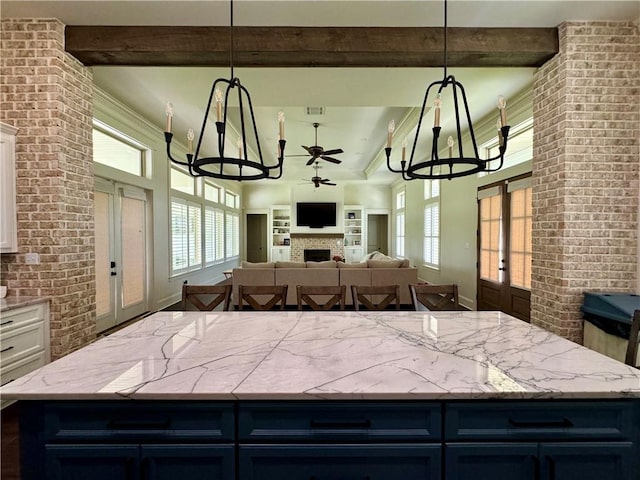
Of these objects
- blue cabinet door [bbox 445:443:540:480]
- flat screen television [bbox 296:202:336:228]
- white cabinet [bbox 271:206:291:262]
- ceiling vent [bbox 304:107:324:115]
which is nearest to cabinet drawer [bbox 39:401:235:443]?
blue cabinet door [bbox 445:443:540:480]

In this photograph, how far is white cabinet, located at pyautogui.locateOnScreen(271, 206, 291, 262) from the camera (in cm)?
1082

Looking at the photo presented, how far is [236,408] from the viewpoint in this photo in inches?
42.5

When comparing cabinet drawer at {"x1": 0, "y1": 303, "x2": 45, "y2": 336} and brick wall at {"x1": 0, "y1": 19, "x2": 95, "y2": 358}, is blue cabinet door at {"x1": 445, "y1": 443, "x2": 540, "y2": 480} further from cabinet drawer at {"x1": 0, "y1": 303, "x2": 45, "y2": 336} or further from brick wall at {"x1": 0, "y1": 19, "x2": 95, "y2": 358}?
brick wall at {"x1": 0, "y1": 19, "x2": 95, "y2": 358}

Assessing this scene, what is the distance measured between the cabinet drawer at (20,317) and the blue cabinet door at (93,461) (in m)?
1.84

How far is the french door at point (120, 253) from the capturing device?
4109 mm

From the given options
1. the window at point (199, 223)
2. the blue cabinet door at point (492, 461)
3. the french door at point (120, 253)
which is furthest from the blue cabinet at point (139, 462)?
the window at point (199, 223)

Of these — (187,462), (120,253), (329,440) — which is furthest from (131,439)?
(120,253)

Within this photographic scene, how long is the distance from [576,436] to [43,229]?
150 inches

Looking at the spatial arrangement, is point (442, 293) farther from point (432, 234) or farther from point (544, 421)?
point (432, 234)

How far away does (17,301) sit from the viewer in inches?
99.7

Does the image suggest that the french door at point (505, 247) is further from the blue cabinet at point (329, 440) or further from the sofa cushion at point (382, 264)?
the blue cabinet at point (329, 440)

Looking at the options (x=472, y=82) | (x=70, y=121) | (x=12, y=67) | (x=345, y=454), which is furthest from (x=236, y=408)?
(x=472, y=82)

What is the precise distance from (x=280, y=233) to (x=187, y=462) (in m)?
9.97

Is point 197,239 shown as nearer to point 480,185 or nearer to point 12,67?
point 12,67
